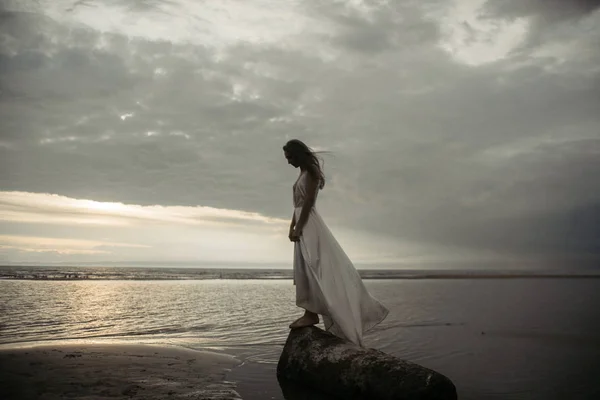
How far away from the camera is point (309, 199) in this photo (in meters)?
6.75

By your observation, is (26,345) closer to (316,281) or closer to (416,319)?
(316,281)

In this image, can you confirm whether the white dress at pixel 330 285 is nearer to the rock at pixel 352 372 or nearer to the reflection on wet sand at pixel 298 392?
the rock at pixel 352 372

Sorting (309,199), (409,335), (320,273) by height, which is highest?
(309,199)

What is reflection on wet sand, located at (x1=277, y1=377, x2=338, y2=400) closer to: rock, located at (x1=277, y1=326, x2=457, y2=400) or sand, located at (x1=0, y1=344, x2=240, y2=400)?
rock, located at (x1=277, y1=326, x2=457, y2=400)

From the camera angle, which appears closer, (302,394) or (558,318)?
(302,394)

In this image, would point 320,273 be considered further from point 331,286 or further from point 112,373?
point 112,373

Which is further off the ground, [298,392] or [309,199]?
[309,199]

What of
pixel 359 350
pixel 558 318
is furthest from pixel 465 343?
pixel 558 318

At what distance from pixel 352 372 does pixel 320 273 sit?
144 centimetres

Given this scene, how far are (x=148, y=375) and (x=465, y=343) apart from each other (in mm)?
6832

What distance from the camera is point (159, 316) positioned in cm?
1389

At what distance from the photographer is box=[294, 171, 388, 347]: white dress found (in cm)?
644

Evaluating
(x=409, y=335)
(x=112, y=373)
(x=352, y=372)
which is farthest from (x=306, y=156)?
(x=409, y=335)

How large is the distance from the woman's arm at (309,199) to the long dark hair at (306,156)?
57 mm
